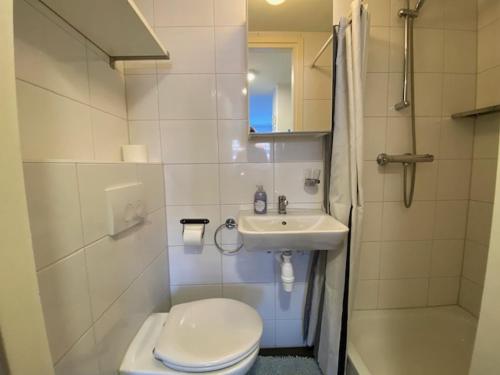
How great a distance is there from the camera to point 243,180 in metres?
1.34

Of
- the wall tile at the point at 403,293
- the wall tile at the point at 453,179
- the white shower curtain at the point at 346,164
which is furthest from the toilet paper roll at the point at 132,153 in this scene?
the wall tile at the point at 453,179

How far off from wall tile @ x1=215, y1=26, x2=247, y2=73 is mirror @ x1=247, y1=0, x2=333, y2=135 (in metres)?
0.11

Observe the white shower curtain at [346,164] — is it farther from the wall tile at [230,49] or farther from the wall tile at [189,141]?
the wall tile at [189,141]

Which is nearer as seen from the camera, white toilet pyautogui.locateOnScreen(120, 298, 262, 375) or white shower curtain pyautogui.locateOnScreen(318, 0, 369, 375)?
white toilet pyautogui.locateOnScreen(120, 298, 262, 375)

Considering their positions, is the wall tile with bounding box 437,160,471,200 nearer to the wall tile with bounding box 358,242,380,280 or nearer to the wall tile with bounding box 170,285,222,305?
the wall tile with bounding box 358,242,380,280

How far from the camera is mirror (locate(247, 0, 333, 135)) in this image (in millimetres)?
1157

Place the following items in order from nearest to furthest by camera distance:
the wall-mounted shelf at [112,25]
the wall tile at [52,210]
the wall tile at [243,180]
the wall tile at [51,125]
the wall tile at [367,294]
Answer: the wall tile at [52,210] < the wall tile at [51,125] < the wall-mounted shelf at [112,25] < the wall tile at [243,180] < the wall tile at [367,294]

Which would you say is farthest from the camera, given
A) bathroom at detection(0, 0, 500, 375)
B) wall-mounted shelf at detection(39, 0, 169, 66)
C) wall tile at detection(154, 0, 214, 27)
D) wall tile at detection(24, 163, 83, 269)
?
wall tile at detection(154, 0, 214, 27)

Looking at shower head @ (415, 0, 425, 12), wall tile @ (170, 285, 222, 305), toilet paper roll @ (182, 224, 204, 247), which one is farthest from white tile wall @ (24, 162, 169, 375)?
shower head @ (415, 0, 425, 12)

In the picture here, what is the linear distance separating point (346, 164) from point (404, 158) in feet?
1.51

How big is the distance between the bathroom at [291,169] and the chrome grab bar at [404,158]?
0.01m

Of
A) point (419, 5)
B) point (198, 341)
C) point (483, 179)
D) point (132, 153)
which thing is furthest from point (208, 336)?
point (419, 5)

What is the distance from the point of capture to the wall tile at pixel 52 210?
51cm

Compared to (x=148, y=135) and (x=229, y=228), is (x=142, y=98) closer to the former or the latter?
(x=148, y=135)
